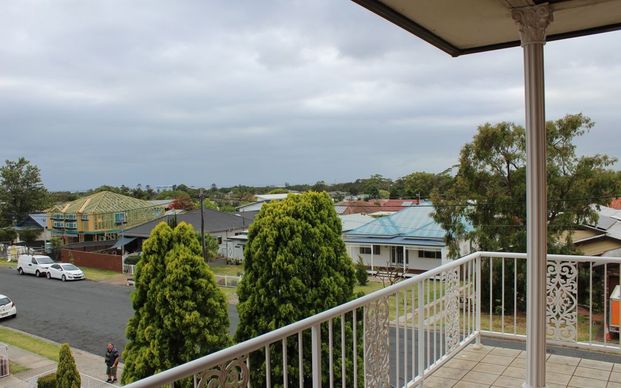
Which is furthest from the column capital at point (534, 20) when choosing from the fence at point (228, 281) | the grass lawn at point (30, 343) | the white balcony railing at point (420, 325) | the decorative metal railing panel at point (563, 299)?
the fence at point (228, 281)

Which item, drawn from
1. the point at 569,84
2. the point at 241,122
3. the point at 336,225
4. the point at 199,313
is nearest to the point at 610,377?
the point at 336,225

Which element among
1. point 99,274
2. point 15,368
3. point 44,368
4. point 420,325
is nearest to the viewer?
point 420,325

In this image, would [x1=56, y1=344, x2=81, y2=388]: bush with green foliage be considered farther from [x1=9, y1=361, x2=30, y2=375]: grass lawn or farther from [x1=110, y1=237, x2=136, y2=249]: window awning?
[x1=110, y1=237, x2=136, y2=249]: window awning

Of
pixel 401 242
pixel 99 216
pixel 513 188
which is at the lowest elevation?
pixel 401 242

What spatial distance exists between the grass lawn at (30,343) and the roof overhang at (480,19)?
18676 millimetres

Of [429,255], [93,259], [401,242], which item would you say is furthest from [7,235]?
[429,255]

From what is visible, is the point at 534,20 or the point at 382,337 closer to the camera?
the point at 534,20

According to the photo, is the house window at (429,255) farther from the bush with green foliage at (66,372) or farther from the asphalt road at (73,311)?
the bush with green foliage at (66,372)

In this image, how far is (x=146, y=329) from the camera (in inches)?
294

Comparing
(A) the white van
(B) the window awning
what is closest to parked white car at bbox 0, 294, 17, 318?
(A) the white van

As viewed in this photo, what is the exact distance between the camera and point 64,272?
30.3 m

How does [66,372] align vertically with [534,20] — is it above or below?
below

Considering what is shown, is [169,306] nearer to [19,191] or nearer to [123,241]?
[123,241]

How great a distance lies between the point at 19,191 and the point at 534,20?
49.4 metres
